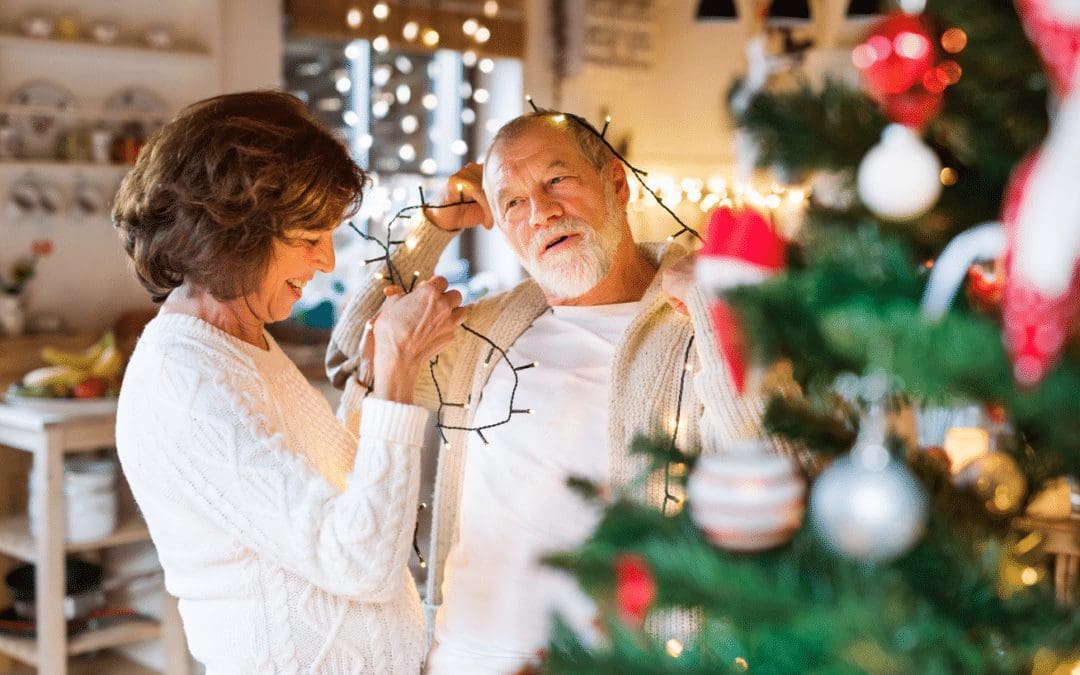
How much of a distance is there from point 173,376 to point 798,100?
0.97 meters

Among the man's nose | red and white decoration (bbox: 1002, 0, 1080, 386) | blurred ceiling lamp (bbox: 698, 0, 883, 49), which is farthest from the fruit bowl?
blurred ceiling lamp (bbox: 698, 0, 883, 49)

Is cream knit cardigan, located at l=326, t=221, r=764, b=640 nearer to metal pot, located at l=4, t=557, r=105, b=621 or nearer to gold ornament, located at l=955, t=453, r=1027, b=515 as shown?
gold ornament, located at l=955, t=453, r=1027, b=515

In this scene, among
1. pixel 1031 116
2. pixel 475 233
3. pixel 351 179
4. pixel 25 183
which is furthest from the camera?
pixel 475 233

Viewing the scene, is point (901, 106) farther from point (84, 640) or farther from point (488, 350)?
point (84, 640)

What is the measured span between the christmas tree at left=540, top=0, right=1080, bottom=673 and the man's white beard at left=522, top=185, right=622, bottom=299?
3.38ft

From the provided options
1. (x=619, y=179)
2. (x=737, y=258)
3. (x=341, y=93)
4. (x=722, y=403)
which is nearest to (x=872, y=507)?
(x=737, y=258)

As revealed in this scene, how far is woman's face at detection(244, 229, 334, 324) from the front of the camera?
1.50 metres

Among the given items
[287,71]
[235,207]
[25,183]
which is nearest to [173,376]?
[235,207]

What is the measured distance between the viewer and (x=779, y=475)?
0.65 metres

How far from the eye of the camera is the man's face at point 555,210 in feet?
5.61

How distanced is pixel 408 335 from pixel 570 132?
18.6 inches

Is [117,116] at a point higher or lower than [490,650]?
higher

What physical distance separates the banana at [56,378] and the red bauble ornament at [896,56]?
3.08m

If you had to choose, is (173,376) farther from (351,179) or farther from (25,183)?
(25,183)
